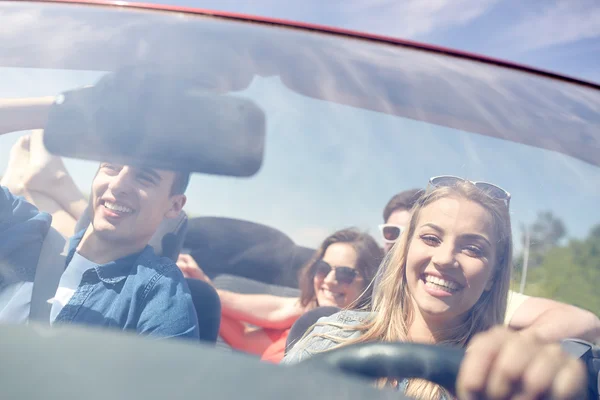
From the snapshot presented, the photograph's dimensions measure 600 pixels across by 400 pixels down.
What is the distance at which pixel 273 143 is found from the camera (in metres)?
1.49

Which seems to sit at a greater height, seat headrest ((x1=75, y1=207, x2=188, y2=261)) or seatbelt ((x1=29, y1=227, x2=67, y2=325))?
seat headrest ((x1=75, y1=207, x2=188, y2=261))

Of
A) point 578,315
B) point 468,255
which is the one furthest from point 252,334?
point 578,315

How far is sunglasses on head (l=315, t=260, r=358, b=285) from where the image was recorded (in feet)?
4.42

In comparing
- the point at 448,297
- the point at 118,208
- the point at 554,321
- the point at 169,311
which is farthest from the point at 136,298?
the point at 554,321

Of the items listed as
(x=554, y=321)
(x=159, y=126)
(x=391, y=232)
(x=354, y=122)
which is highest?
(x=354, y=122)

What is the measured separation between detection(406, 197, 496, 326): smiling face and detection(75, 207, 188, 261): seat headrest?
0.51 metres

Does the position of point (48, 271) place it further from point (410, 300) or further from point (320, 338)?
point (410, 300)

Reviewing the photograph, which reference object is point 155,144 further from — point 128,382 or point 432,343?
point 432,343

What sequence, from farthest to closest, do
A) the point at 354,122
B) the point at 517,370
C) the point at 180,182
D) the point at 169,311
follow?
the point at 354,122
the point at 180,182
the point at 169,311
the point at 517,370

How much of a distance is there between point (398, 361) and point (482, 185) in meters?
0.48

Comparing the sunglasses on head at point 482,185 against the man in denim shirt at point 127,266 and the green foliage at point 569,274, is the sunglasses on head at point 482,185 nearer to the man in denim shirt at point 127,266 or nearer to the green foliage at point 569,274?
the green foliage at point 569,274

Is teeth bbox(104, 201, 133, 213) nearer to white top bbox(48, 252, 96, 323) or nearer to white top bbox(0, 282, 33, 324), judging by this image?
white top bbox(48, 252, 96, 323)

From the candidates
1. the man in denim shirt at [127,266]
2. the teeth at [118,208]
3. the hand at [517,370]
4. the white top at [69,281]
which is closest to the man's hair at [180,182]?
the man in denim shirt at [127,266]

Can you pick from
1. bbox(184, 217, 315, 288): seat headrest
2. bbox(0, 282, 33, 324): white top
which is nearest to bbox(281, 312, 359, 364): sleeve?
bbox(184, 217, 315, 288): seat headrest
